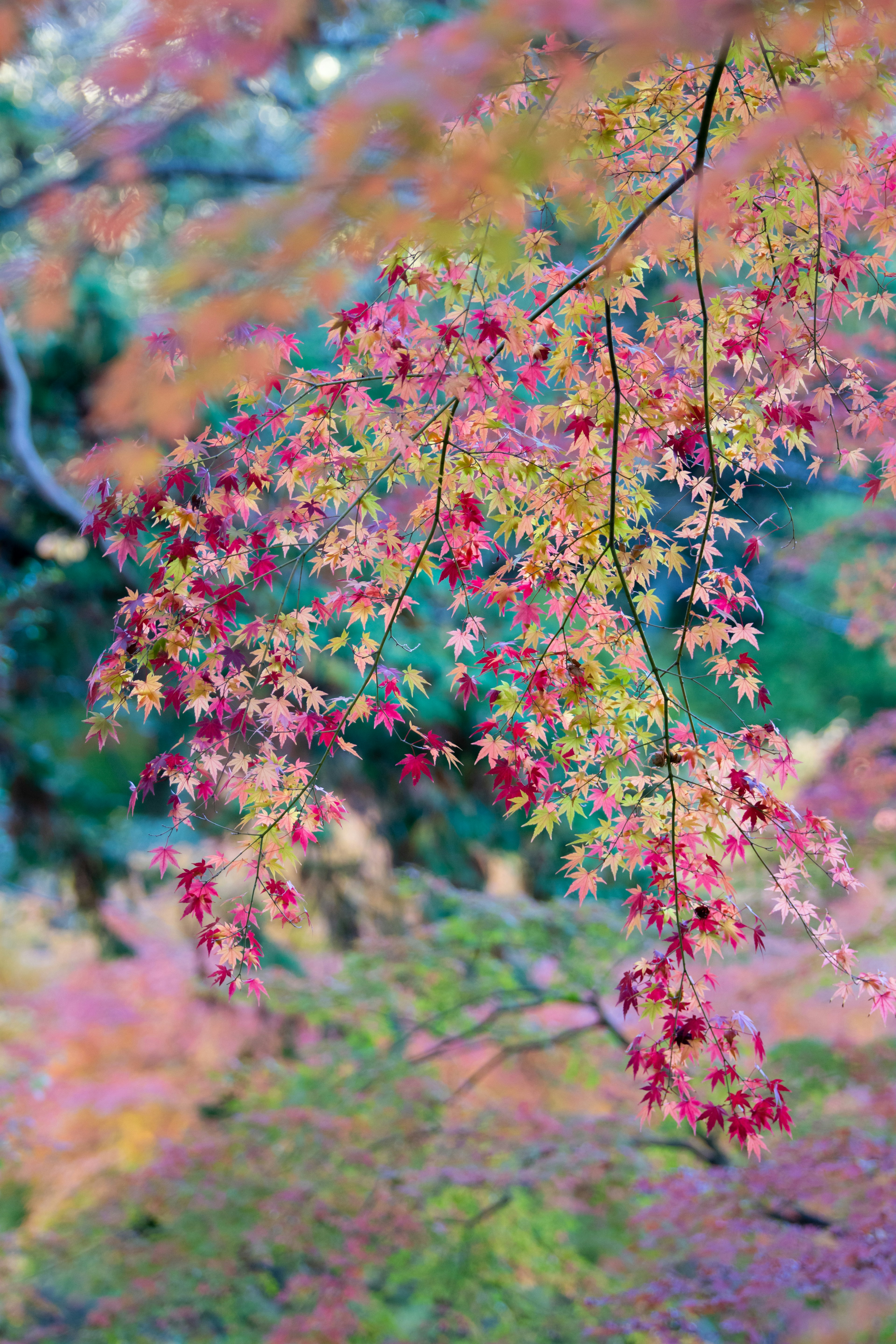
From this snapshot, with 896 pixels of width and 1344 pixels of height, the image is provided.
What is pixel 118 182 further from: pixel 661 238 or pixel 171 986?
pixel 171 986

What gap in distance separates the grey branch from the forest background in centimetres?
5

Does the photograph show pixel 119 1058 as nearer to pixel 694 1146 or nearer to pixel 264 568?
pixel 694 1146

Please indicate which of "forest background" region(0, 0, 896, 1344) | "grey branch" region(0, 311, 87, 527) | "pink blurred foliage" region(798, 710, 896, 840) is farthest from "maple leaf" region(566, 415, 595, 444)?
"pink blurred foliage" region(798, 710, 896, 840)

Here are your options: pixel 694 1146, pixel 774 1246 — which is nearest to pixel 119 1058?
pixel 694 1146

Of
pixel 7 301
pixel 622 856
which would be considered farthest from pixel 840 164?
pixel 7 301

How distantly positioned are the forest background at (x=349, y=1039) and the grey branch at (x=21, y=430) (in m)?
0.05

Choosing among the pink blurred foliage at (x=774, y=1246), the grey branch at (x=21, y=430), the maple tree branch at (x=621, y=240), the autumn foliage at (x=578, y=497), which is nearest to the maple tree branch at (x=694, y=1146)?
the pink blurred foliage at (x=774, y=1246)

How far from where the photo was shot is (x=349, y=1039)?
467cm

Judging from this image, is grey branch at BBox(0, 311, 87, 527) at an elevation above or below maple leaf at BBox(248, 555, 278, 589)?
above

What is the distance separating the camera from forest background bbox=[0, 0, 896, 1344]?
3305 millimetres

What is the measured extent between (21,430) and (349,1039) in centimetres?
338

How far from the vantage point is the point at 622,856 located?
1848 millimetres

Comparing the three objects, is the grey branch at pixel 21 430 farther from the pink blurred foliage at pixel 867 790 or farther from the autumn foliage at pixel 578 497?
the pink blurred foliage at pixel 867 790

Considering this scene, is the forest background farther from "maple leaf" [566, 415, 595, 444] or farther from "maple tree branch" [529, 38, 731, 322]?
"maple leaf" [566, 415, 595, 444]
